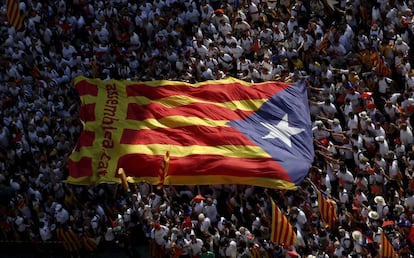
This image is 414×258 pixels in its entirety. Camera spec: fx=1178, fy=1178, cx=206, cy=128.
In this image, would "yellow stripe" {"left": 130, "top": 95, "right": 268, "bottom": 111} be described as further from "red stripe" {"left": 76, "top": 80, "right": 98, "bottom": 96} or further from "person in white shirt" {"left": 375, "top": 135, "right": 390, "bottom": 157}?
"person in white shirt" {"left": 375, "top": 135, "right": 390, "bottom": 157}

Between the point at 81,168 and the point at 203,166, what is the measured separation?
10.1 feet

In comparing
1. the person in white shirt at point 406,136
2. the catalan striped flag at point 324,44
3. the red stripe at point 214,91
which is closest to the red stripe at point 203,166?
the red stripe at point 214,91

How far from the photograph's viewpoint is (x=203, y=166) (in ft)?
94.2

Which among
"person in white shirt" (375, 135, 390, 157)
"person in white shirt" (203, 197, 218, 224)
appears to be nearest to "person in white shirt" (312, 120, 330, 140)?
"person in white shirt" (375, 135, 390, 157)

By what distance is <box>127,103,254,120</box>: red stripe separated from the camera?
30.1 metres

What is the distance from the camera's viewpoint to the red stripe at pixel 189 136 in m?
29.3

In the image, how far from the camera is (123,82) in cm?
3119

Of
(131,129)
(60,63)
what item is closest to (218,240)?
(131,129)

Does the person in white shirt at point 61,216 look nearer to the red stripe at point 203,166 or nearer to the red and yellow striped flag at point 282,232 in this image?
the red stripe at point 203,166

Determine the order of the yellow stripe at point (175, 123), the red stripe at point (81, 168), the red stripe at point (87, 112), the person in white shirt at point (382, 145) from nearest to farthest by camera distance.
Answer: the person in white shirt at point (382, 145) < the red stripe at point (81, 168) < the yellow stripe at point (175, 123) < the red stripe at point (87, 112)

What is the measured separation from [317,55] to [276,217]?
20.3ft

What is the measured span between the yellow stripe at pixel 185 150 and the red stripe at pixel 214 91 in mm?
1847

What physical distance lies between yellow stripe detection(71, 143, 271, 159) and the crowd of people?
861 millimetres

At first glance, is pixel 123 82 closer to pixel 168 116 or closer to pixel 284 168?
pixel 168 116
